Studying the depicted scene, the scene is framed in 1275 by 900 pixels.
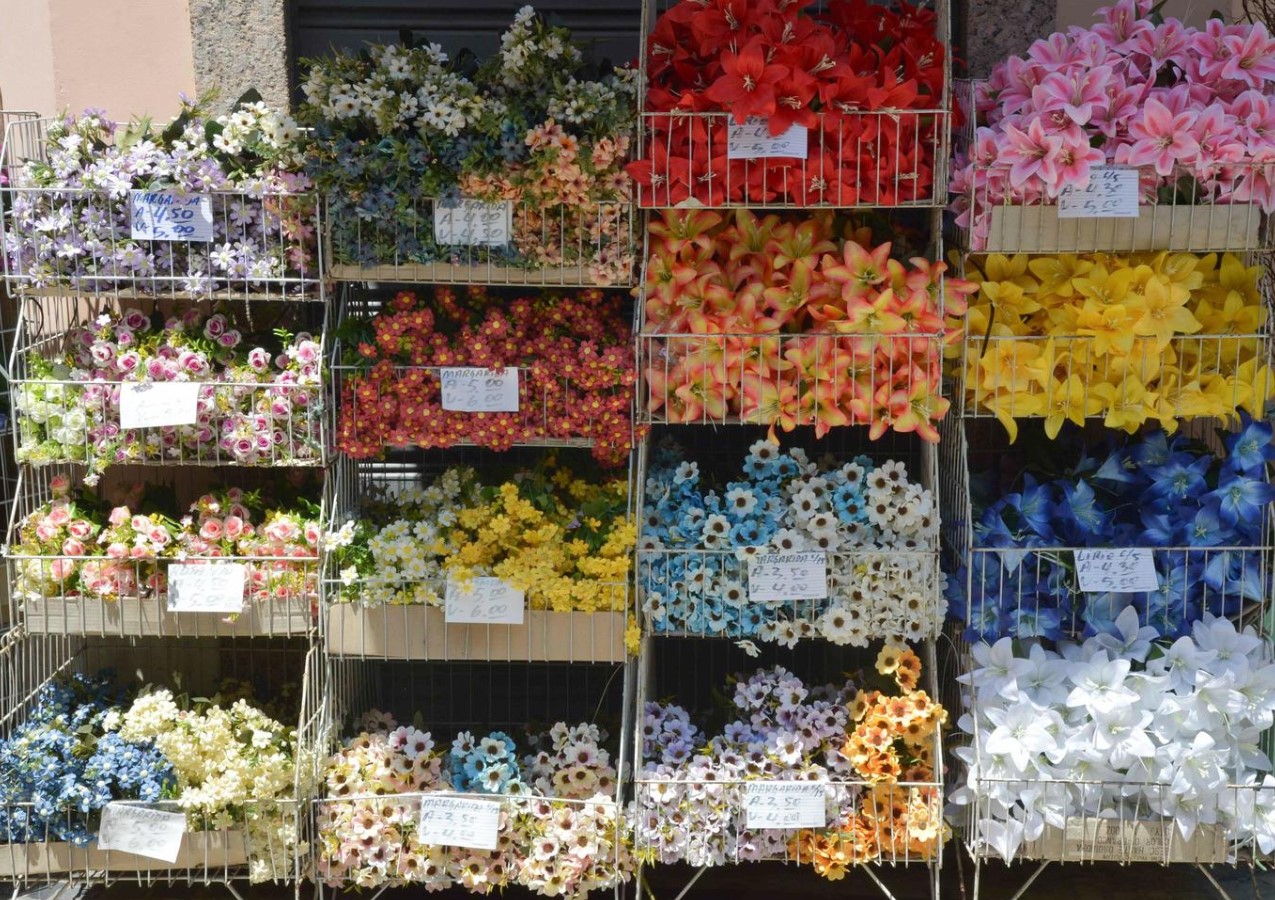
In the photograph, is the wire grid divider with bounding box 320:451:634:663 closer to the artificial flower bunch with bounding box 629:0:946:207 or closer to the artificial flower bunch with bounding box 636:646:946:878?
the artificial flower bunch with bounding box 636:646:946:878

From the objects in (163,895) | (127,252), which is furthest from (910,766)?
(127,252)

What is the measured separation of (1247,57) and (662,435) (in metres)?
1.60

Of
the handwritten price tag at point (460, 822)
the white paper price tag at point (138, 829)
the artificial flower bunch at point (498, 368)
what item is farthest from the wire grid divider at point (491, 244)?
the white paper price tag at point (138, 829)

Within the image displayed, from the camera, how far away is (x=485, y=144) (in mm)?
2754

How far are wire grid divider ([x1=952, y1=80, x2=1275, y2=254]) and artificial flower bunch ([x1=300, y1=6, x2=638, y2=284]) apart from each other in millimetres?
768

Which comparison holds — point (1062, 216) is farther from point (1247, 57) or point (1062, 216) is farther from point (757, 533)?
point (757, 533)

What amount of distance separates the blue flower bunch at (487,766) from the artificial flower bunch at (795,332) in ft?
2.89

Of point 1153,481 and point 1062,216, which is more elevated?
point 1062,216

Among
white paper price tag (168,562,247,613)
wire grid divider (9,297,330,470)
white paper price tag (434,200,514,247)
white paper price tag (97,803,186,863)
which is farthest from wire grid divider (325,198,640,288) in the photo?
white paper price tag (97,803,186,863)

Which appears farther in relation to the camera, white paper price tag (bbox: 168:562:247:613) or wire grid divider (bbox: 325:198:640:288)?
white paper price tag (bbox: 168:562:247:613)

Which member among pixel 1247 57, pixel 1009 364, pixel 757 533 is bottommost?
pixel 757 533

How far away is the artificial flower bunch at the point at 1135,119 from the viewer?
2660 mm

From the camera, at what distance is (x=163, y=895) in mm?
3285

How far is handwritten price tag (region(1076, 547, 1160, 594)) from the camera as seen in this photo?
2.86 m
